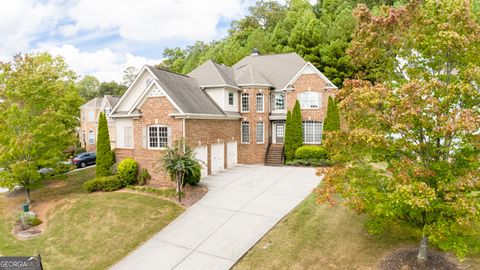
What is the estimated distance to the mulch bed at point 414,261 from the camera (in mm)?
9031

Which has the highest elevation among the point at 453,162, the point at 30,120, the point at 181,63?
the point at 181,63

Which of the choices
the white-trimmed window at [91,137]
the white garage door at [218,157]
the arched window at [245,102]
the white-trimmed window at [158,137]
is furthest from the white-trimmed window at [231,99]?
the white-trimmed window at [91,137]

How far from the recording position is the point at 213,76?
25.9 m

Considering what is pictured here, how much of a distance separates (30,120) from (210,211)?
13988 millimetres

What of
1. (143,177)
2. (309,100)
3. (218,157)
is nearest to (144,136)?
(143,177)

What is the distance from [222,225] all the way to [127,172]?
9127mm

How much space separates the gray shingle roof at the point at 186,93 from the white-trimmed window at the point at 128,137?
4352mm

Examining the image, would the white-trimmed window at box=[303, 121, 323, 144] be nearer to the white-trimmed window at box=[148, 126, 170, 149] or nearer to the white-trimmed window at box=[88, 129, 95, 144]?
the white-trimmed window at box=[148, 126, 170, 149]

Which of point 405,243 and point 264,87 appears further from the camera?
point 264,87

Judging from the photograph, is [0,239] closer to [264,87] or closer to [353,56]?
[353,56]

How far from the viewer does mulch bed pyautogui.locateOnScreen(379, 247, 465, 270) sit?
9031 mm

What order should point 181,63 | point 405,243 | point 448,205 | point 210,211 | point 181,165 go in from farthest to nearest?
point 181,63
point 181,165
point 210,211
point 405,243
point 448,205

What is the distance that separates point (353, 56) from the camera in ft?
32.5

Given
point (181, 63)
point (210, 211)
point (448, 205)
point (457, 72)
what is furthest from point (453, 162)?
point (181, 63)
